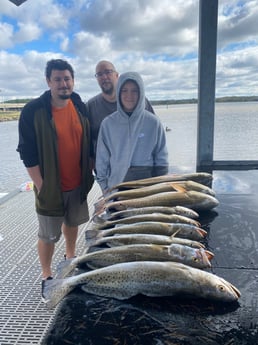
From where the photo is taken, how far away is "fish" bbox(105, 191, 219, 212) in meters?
2.52

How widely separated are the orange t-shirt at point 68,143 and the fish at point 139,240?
1.80 m

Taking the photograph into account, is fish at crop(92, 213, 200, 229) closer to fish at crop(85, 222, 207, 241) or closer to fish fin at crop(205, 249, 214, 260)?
fish at crop(85, 222, 207, 241)

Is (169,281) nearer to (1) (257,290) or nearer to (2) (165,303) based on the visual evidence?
(2) (165,303)

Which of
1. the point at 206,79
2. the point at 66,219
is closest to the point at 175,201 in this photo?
the point at 66,219

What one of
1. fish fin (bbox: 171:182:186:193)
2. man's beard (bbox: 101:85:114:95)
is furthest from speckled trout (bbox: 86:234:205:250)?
man's beard (bbox: 101:85:114:95)

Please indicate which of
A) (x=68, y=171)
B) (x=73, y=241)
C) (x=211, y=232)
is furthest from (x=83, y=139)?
(x=211, y=232)

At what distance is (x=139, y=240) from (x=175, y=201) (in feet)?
2.47

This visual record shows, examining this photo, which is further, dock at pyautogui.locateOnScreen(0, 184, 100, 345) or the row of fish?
dock at pyautogui.locateOnScreen(0, 184, 100, 345)

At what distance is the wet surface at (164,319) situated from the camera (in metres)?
1.23

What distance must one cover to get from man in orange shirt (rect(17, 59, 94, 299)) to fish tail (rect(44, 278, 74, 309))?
2.02m

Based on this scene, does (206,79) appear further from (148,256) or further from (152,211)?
(148,256)

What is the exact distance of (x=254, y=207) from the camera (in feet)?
8.79

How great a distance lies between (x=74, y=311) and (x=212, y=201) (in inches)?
60.8

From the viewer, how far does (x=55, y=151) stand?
3486 millimetres
